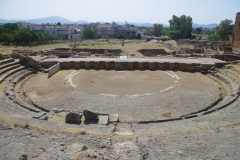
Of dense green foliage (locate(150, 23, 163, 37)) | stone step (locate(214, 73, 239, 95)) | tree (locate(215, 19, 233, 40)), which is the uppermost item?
dense green foliage (locate(150, 23, 163, 37))

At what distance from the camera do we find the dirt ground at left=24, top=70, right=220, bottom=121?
41.5ft

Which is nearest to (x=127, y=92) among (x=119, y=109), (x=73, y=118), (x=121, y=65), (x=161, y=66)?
(x=119, y=109)

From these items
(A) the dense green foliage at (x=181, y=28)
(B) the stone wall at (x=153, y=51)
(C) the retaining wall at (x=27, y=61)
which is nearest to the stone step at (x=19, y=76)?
(C) the retaining wall at (x=27, y=61)

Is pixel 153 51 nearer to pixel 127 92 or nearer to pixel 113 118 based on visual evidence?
pixel 127 92

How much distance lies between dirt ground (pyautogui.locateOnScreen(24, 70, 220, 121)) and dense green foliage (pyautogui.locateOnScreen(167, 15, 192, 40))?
2431 inches

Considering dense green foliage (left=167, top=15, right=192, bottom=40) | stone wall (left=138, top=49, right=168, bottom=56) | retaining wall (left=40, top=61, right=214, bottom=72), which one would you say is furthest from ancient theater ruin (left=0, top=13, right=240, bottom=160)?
dense green foliage (left=167, top=15, right=192, bottom=40)

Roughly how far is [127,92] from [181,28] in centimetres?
7439

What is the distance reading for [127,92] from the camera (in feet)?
51.0

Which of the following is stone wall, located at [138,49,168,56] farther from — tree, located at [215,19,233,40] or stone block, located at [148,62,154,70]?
tree, located at [215,19,233,40]

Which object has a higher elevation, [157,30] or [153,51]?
[157,30]

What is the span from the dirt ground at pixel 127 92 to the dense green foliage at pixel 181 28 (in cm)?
6176

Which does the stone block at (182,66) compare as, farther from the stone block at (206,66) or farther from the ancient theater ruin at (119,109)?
the stone block at (206,66)

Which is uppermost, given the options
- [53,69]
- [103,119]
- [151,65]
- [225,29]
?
[225,29]

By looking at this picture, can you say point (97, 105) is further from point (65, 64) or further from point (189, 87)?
point (65, 64)
